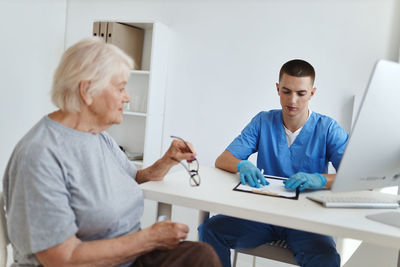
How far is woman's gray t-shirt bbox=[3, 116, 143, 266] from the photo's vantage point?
92 centimetres

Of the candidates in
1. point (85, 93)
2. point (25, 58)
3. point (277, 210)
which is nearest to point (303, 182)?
point (277, 210)

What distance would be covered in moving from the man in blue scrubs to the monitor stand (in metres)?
0.36

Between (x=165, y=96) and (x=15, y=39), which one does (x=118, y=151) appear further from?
(x=15, y=39)

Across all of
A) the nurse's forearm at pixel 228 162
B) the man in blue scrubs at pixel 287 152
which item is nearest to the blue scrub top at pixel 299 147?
the man in blue scrubs at pixel 287 152

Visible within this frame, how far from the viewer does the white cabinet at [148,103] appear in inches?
115

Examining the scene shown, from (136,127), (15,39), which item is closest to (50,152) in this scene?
(136,127)

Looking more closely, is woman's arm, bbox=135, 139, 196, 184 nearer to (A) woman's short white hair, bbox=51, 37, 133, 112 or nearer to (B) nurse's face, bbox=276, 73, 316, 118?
(A) woman's short white hair, bbox=51, 37, 133, 112

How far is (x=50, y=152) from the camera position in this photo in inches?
38.3

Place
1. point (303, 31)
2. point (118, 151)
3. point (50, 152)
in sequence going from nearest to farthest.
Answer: point (50, 152) < point (118, 151) < point (303, 31)

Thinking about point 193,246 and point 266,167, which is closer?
point 193,246

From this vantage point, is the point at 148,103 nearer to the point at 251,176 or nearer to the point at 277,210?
the point at 251,176

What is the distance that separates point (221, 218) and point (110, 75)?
0.86 meters

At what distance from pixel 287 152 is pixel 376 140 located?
75 centimetres

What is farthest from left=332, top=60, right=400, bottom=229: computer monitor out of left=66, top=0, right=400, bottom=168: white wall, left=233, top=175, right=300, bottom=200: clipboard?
left=66, top=0, right=400, bottom=168: white wall
